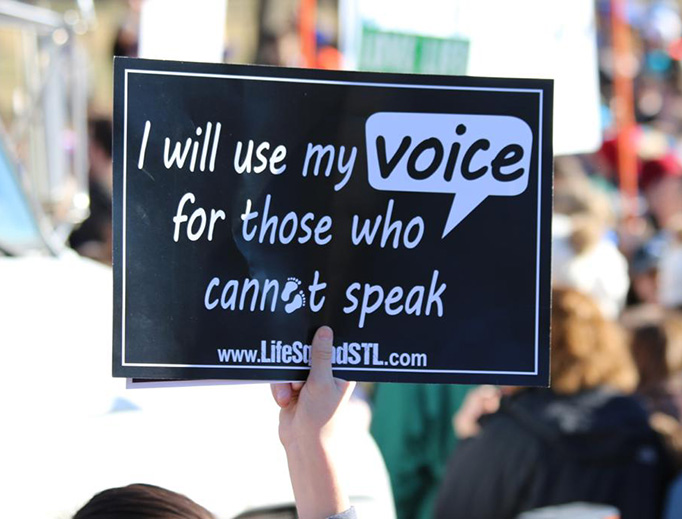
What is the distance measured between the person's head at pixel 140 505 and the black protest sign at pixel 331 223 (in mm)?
264

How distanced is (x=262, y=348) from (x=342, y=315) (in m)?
0.18

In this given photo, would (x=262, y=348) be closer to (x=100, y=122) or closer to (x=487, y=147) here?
(x=487, y=147)

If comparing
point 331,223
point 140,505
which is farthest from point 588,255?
point 140,505

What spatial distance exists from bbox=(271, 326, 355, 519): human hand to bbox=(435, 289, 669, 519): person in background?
73.6 inches

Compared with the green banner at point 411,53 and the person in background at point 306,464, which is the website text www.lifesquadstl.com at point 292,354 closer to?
Result: the person in background at point 306,464

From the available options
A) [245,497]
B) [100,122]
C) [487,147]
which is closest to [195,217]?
[487,147]

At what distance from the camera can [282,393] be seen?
2.26m

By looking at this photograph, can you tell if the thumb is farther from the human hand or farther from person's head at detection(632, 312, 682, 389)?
person's head at detection(632, 312, 682, 389)

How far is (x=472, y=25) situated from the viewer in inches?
255

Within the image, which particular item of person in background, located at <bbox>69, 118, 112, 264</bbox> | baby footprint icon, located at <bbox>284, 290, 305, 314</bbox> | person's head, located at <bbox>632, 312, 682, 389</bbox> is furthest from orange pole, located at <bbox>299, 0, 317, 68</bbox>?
baby footprint icon, located at <bbox>284, 290, 305, 314</bbox>

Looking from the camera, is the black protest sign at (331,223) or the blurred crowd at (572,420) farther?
the blurred crowd at (572,420)

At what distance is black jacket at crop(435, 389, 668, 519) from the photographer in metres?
3.91

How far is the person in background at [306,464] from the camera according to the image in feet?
6.66

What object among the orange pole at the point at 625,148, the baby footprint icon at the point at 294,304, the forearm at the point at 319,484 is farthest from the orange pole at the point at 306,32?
the forearm at the point at 319,484
